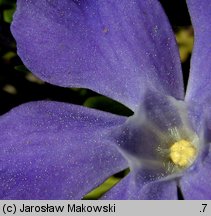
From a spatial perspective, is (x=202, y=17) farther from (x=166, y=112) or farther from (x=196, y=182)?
(x=196, y=182)

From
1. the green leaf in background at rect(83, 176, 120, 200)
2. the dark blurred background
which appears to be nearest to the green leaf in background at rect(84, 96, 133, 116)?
the dark blurred background

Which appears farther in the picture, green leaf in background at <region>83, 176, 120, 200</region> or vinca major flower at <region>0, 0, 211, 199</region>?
green leaf in background at <region>83, 176, 120, 200</region>

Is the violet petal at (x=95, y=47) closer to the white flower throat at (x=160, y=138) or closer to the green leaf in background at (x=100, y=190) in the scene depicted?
the white flower throat at (x=160, y=138)

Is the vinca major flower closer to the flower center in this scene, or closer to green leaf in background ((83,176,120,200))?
the flower center

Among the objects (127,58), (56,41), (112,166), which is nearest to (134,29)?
(127,58)

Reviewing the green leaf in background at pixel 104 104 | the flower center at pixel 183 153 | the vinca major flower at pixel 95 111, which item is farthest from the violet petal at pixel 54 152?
the green leaf in background at pixel 104 104

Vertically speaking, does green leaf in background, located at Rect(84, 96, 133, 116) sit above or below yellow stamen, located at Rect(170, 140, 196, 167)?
below

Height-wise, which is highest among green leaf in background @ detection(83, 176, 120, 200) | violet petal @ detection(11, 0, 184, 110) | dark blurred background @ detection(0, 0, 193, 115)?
violet petal @ detection(11, 0, 184, 110)
